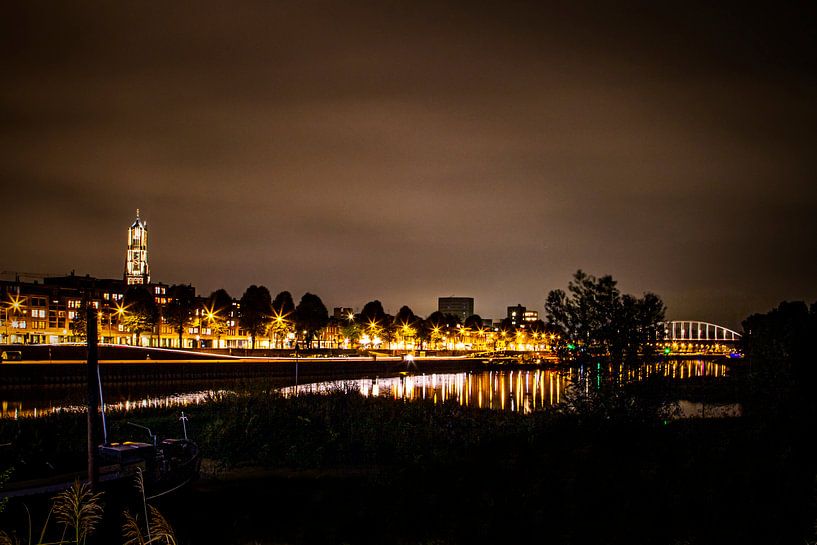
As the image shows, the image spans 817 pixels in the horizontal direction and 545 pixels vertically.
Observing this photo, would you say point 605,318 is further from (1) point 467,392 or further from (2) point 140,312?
(2) point 140,312

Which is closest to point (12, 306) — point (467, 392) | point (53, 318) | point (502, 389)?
point (53, 318)

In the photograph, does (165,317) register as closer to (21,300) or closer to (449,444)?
(21,300)

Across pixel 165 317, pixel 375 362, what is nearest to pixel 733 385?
pixel 375 362

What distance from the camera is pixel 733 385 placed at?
48000 millimetres

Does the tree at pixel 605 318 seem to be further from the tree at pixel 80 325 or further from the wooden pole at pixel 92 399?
the tree at pixel 80 325

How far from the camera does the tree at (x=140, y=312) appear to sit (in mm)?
155500

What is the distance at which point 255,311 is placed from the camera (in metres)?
161

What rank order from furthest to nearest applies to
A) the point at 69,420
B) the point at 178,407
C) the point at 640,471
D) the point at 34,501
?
the point at 178,407 < the point at 69,420 < the point at 640,471 < the point at 34,501

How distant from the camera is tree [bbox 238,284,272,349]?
160 meters

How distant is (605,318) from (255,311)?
453 ft

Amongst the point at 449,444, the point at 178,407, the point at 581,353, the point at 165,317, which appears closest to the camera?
the point at 581,353

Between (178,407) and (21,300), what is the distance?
139 meters

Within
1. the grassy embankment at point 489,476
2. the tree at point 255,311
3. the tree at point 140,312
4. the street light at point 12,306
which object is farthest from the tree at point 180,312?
the grassy embankment at point 489,476

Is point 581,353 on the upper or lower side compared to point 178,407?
upper
